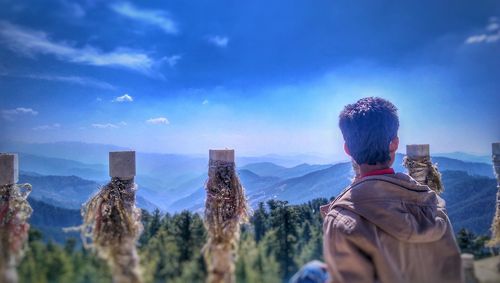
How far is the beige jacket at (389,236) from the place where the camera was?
150 cm

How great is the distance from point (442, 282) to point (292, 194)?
5.24ft

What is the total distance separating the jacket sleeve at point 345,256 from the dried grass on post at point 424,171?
5.15ft

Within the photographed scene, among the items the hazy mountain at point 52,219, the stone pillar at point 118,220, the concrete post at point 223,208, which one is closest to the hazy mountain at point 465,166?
the concrete post at point 223,208

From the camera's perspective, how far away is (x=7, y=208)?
1721 millimetres

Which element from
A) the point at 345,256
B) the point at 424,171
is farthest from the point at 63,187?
the point at 424,171

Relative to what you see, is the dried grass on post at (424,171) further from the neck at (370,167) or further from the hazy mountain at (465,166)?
the neck at (370,167)

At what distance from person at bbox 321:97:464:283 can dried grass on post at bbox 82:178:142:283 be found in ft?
3.04

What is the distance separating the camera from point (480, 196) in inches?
125

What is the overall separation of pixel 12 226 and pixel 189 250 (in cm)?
90

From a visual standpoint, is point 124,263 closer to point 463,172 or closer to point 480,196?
point 480,196

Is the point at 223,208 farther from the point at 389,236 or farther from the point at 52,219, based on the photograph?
the point at 52,219

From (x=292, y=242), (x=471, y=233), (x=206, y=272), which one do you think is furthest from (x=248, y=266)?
(x=471, y=233)

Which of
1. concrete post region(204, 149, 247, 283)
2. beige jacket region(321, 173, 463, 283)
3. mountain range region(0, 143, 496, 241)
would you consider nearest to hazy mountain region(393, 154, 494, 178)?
mountain range region(0, 143, 496, 241)

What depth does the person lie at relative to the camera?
1519 mm
